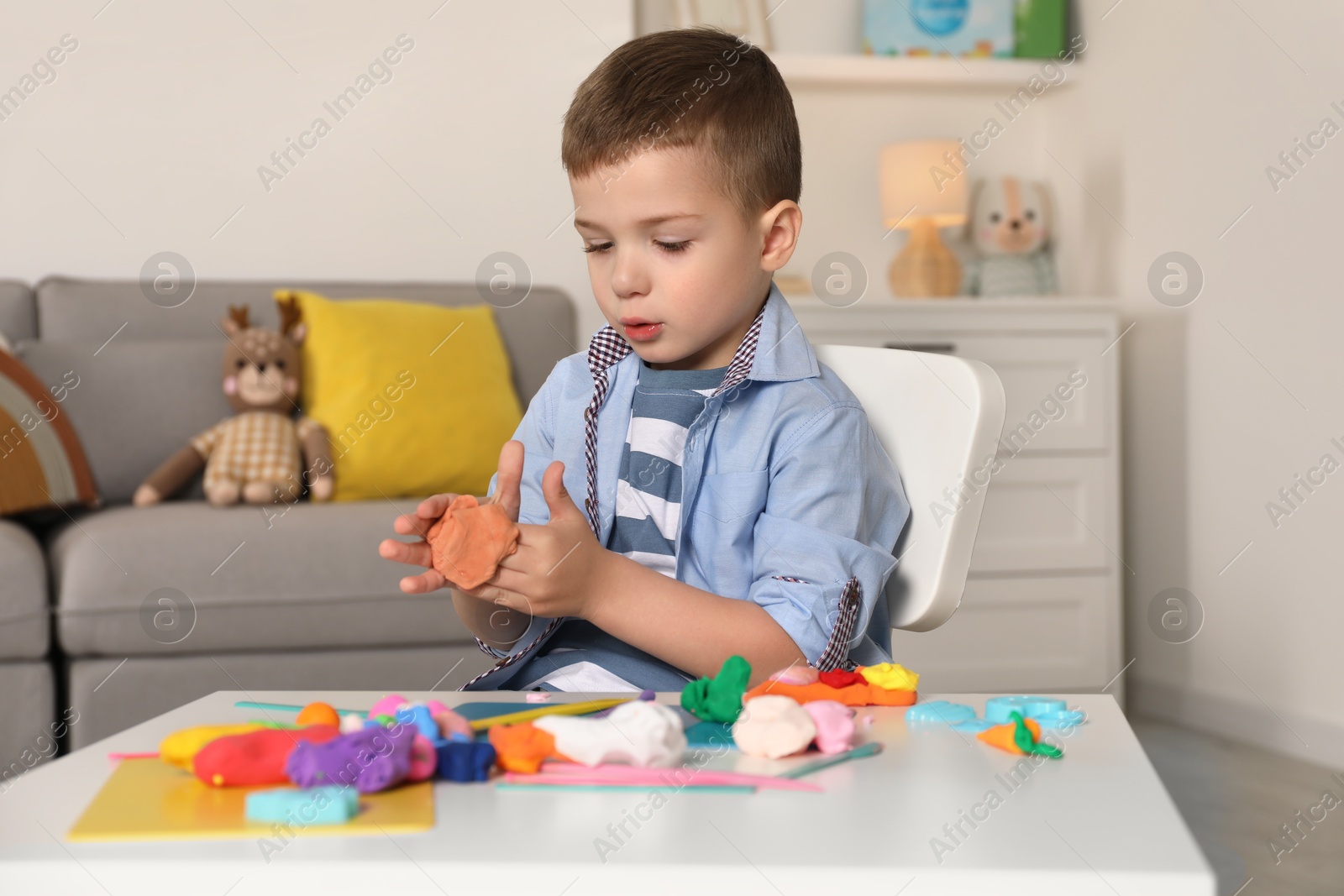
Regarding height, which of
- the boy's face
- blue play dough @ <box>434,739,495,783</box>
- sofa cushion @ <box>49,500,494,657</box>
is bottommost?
sofa cushion @ <box>49,500,494,657</box>

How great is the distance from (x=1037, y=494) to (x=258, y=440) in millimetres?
1497

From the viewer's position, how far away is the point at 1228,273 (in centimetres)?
225

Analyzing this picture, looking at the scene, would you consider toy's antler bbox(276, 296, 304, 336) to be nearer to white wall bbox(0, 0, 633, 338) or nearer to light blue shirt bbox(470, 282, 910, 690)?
white wall bbox(0, 0, 633, 338)

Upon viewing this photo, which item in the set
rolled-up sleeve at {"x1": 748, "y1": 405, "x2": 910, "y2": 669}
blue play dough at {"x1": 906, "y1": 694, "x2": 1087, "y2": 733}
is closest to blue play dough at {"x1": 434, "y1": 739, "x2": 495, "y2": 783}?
blue play dough at {"x1": 906, "y1": 694, "x2": 1087, "y2": 733}

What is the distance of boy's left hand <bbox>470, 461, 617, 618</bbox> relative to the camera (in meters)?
0.63

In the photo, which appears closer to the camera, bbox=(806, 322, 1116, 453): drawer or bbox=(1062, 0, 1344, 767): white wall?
bbox=(1062, 0, 1344, 767): white wall

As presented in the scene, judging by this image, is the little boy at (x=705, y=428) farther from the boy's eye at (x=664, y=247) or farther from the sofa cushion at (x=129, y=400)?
the sofa cushion at (x=129, y=400)

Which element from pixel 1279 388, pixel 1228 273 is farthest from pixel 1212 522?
pixel 1228 273

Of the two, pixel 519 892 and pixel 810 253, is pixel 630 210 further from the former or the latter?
pixel 810 253

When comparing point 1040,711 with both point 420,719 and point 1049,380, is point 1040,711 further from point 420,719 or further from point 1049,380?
point 1049,380

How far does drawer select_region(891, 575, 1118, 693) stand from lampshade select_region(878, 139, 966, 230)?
0.81 metres

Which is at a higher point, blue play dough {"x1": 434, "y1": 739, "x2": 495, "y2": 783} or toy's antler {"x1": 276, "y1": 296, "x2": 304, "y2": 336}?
toy's antler {"x1": 276, "y1": 296, "x2": 304, "y2": 336}

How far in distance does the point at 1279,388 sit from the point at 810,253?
109cm

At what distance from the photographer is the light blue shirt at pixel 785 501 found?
30.6 inches
